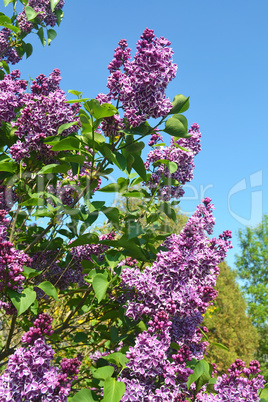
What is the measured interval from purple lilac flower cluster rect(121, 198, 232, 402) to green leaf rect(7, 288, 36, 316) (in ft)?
2.01

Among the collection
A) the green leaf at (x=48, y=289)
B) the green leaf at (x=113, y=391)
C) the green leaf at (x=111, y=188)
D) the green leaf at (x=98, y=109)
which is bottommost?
the green leaf at (x=113, y=391)

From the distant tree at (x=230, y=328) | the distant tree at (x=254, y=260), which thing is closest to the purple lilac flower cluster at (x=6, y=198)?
the distant tree at (x=230, y=328)

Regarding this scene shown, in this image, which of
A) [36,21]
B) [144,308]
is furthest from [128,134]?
[36,21]

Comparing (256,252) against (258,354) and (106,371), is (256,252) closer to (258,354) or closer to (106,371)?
(258,354)

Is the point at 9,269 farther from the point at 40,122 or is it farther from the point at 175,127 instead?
the point at 175,127

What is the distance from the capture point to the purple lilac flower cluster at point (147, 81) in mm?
Result: 2379

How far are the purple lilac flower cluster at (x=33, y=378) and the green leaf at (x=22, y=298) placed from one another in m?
0.27

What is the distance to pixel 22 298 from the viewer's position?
232 cm

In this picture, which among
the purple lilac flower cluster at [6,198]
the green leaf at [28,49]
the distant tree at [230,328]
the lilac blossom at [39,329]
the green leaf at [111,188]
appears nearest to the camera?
the lilac blossom at [39,329]

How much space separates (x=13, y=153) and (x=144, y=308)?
1486mm

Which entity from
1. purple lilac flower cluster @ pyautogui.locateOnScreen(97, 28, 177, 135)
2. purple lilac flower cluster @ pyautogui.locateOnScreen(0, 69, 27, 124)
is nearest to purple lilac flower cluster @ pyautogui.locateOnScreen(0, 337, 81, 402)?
purple lilac flower cluster @ pyautogui.locateOnScreen(97, 28, 177, 135)

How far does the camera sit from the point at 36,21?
4562mm

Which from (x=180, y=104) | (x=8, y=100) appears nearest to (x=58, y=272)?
(x=8, y=100)

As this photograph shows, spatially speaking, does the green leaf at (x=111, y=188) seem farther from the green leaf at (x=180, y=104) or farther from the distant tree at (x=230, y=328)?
the distant tree at (x=230, y=328)
